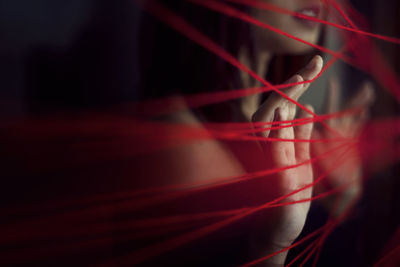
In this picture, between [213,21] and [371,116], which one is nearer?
[213,21]

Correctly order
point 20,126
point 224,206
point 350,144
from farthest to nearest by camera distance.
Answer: point 350,144 < point 224,206 < point 20,126

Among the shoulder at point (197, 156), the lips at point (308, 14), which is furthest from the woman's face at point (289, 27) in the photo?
the shoulder at point (197, 156)

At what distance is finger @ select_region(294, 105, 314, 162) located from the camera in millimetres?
516

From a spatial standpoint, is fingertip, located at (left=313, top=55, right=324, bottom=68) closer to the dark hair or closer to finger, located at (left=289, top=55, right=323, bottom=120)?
finger, located at (left=289, top=55, right=323, bottom=120)

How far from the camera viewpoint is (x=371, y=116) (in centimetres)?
69

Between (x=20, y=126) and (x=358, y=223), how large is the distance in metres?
0.56

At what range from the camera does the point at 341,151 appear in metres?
0.62

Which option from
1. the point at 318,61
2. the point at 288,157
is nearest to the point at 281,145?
the point at 288,157

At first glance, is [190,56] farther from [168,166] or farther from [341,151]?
[341,151]

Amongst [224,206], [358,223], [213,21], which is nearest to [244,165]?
[224,206]

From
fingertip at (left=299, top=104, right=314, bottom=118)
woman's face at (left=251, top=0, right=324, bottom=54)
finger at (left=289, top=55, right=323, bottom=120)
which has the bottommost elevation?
fingertip at (left=299, top=104, right=314, bottom=118)

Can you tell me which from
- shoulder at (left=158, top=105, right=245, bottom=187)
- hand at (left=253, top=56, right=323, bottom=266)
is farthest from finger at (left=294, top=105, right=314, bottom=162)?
shoulder at (left=158, top=105, right=245, bottom=187)

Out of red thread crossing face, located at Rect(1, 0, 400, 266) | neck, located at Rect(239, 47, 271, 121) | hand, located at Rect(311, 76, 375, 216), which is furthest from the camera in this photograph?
hand, located at Rect(311, 76, 375, 216)

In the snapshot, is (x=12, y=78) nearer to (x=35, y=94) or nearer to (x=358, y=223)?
(x=35, y=94)
